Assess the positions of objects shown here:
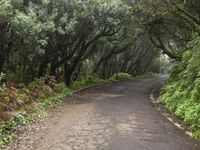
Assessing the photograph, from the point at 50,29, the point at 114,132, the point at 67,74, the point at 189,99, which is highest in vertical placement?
the point at 50,29

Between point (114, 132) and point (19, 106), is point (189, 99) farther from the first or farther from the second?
point (19, 106)

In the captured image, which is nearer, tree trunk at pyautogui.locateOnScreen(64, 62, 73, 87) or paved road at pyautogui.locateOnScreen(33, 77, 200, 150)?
paved road at pyautogui.locateOnScreen(33, 77, 200, 150)

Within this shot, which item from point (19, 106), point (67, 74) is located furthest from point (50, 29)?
point (67, 74)

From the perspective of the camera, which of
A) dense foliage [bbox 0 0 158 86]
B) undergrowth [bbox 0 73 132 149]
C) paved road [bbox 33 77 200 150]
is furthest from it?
dense foliage [bbox 0 0 158 86]

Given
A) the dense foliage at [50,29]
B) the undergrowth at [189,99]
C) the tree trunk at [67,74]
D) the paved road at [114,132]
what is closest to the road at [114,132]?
the paved road at [114,132]

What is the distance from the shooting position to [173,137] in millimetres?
12148

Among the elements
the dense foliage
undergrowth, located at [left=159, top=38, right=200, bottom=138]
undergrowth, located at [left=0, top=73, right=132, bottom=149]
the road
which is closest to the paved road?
the road

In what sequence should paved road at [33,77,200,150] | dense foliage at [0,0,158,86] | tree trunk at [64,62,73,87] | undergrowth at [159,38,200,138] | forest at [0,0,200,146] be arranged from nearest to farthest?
paved road at [33,77,200,150] < undergrowth at [159,38,200,138] < forest at [0,0,200,146] < dense foliage at [0,0,158,86] < tree trunk at [64,62,73,87]

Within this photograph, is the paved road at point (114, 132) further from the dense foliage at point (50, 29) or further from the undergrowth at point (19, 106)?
the dense foliage at point (50, 29)

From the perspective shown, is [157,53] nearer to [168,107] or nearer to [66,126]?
[168,107]

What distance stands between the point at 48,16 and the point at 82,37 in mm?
7233

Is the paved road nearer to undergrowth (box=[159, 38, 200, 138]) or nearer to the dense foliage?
undergrowth (box=[159, 38, 200, 138])

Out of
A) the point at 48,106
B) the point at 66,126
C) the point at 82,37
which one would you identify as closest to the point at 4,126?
the point at 66,126

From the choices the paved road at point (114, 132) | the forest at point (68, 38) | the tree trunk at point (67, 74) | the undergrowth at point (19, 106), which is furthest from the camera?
the tree trunk at point (67, 74)
